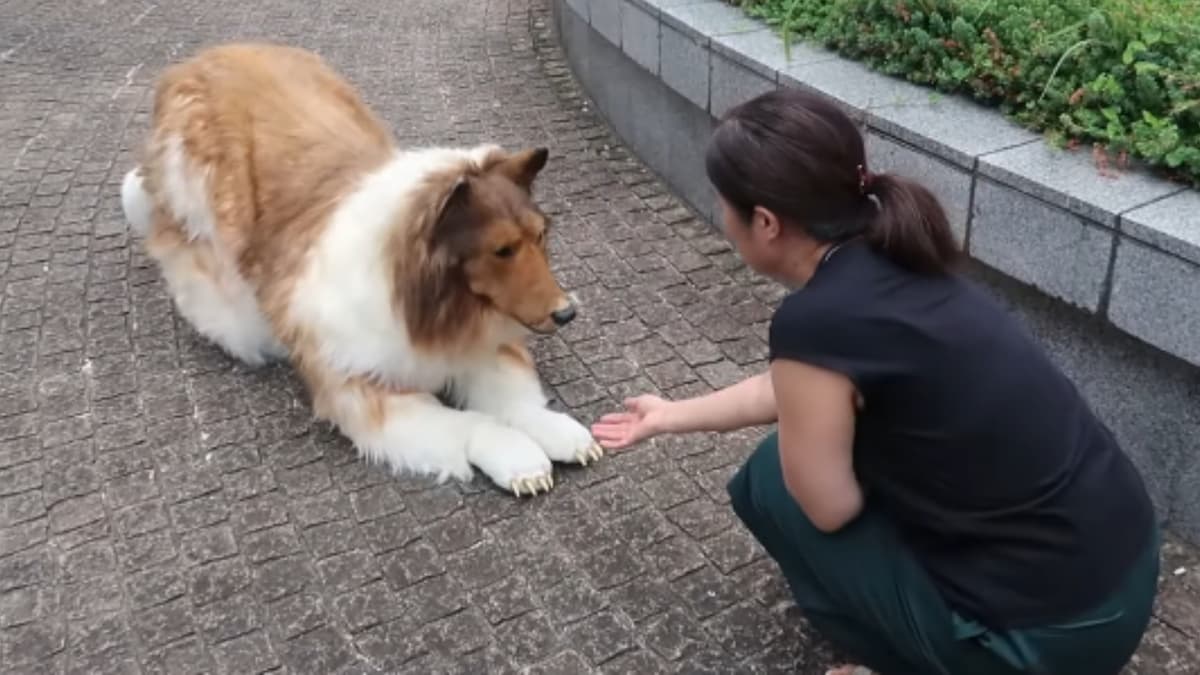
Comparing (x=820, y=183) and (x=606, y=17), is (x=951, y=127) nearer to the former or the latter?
(x=820, y=183)

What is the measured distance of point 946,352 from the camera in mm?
2275

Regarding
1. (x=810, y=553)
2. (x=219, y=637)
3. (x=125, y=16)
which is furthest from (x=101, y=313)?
(x=125, y=16)

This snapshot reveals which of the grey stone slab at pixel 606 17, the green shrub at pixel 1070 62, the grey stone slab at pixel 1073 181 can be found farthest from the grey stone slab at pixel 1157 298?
the grey stone slab at pixel 606 17

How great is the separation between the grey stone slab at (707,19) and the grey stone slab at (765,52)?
0.08 meters

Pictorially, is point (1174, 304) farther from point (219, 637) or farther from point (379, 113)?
point (379, 113)

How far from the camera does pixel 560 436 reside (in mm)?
3850

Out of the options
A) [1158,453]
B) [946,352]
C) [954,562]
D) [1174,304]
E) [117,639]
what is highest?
[946,352]

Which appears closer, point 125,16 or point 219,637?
point 219,637

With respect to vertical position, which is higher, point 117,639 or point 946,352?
point 946,352

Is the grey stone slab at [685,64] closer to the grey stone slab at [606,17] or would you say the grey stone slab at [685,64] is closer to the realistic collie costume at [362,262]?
the grey stone slab at [606,17]

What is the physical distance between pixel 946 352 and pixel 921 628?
621 mm

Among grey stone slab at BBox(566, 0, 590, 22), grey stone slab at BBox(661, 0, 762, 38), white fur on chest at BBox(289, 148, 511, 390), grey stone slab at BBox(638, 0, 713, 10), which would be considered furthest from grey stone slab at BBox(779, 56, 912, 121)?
grey stone slab at BBox(566, 0, 590, 22)

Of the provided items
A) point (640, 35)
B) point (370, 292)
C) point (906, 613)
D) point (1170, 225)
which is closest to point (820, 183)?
point (906, 613)

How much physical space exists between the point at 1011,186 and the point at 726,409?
1251mm
